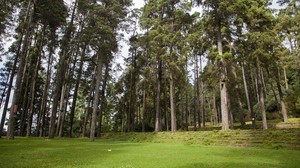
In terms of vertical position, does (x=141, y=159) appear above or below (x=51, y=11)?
below

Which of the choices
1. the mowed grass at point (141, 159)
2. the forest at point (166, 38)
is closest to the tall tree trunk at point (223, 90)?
the forest at point (166, 38)

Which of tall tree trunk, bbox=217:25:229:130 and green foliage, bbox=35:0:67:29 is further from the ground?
green foliage, bbox=35:0:67:29

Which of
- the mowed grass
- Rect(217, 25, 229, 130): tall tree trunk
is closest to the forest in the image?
Rect(217, 25, 229, 130): tall tree trunk

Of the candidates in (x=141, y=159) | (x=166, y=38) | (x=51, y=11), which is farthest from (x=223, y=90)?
(x=51, y=11)

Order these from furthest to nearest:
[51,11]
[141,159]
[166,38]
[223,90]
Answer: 1. [166,38]
2. [51,11]
3. [223,90]
4. [141,159]

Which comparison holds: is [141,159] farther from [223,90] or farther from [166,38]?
[166,38]

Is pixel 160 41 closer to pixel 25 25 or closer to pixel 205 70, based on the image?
pixel 205 70

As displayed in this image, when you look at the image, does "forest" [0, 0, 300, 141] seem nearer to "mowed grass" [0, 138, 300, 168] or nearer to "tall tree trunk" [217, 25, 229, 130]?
"tall tree trunk" [217, 25, 229, 130]

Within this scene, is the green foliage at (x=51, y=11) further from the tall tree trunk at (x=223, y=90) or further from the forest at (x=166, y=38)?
the tall tree trunk at (x=223, y=90)

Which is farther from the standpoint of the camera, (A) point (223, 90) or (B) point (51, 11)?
(B) point (51, 11)

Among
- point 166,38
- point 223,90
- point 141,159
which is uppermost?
point 166,38

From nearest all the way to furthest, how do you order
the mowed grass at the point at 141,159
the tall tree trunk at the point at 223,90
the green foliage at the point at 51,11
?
the mowed grass at the point at 141,159
the tall tree trunk at the point at 223,90
the green foliage at the point at 51,11

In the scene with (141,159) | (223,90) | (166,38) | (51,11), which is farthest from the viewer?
(166,38)

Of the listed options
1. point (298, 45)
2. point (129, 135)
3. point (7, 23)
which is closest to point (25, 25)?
point (7, 23)
